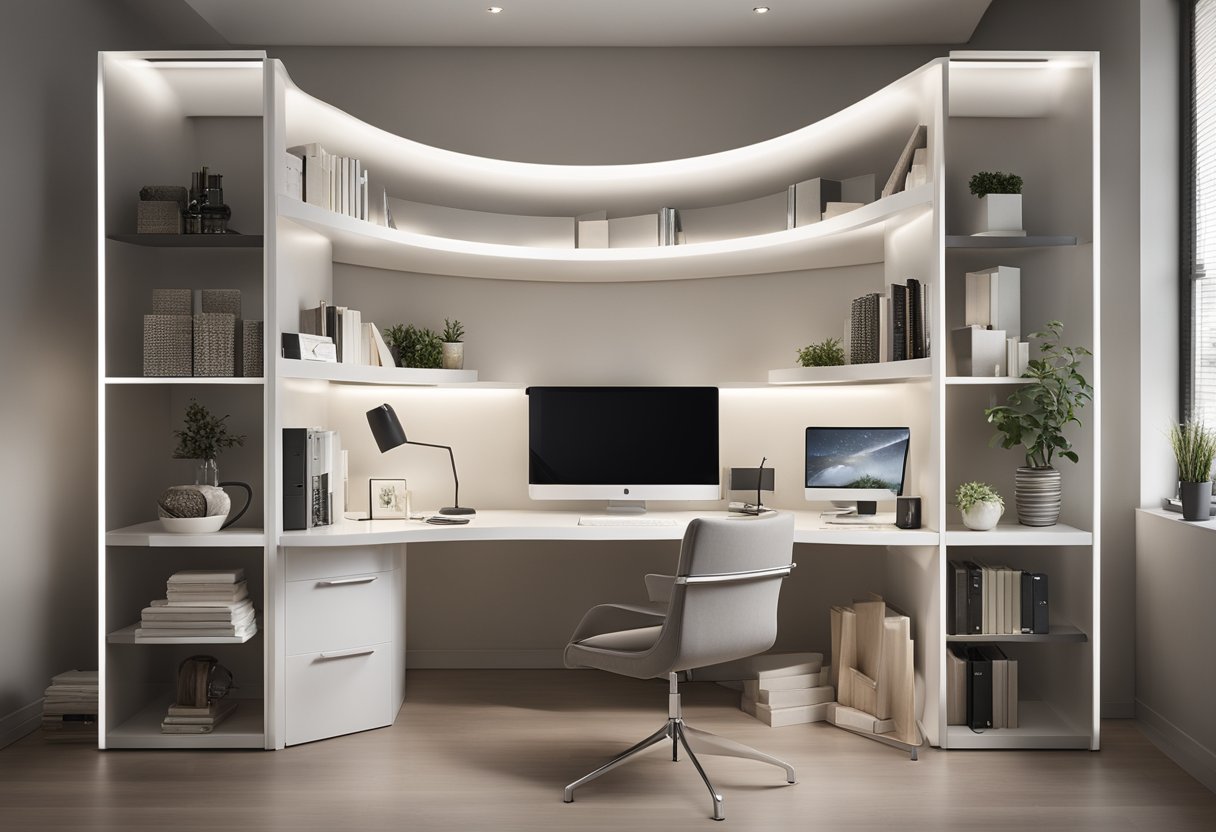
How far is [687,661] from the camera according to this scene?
2736 mm

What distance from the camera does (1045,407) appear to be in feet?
10.7

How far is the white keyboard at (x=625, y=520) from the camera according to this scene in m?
3.70

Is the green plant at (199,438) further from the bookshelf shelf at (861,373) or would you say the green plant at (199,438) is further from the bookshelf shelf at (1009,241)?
the bookshelf shelf at (1009,241)

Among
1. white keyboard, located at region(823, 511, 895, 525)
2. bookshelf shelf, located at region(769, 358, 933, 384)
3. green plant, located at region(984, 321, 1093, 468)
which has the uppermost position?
bookshelf shelf, located at region(769, 358, 933, 384)

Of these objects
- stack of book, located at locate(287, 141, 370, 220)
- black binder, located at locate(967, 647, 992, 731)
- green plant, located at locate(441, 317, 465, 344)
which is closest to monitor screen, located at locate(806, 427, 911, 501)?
black binder, located at locate(967, 647, 992, 731)

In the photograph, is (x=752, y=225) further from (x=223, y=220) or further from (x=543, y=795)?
(x=543, y=795)

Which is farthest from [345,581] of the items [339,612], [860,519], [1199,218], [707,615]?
[1199,218]

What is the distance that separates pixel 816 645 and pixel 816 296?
5.58 feet

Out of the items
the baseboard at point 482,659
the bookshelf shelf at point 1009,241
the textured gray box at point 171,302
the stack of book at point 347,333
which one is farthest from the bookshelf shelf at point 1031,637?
the textured gray box at point 171,302

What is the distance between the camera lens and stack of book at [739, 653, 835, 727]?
358 cm

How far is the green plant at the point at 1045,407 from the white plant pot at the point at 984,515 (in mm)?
235

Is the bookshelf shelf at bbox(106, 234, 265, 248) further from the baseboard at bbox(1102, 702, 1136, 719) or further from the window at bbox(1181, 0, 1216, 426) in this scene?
the baseboard at bbox(1102, 702, 1136, 719)

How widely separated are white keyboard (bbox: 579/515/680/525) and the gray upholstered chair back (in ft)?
2.76

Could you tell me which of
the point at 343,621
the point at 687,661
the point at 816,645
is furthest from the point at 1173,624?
the point at 343,621
